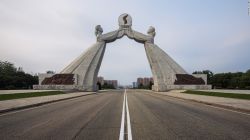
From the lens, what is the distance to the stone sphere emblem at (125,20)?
75625mm

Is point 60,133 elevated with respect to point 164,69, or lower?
lower

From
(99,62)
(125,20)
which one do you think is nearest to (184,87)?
(99,62)

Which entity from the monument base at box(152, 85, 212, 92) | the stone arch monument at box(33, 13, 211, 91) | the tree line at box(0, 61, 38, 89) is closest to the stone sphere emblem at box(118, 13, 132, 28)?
the stone arch monument at box(33, 13, 211, 91)

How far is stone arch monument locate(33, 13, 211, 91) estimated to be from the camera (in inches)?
2589

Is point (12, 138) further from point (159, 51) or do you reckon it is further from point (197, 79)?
point (159, 51)

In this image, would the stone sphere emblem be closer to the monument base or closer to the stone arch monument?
the stone arch monument

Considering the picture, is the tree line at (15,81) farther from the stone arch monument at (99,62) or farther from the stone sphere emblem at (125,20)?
the stone sphere emblem at (125,20)

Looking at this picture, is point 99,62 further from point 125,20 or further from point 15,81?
point 15,81

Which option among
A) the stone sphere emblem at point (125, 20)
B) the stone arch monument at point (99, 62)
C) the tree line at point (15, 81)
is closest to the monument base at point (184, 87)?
the stone arch monument at point (99, 62)

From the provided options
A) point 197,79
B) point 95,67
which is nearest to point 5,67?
point 95,67

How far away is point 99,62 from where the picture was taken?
243ft

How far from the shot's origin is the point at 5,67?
11519 cm

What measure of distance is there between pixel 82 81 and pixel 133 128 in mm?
57868

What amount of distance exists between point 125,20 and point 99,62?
448 inches
